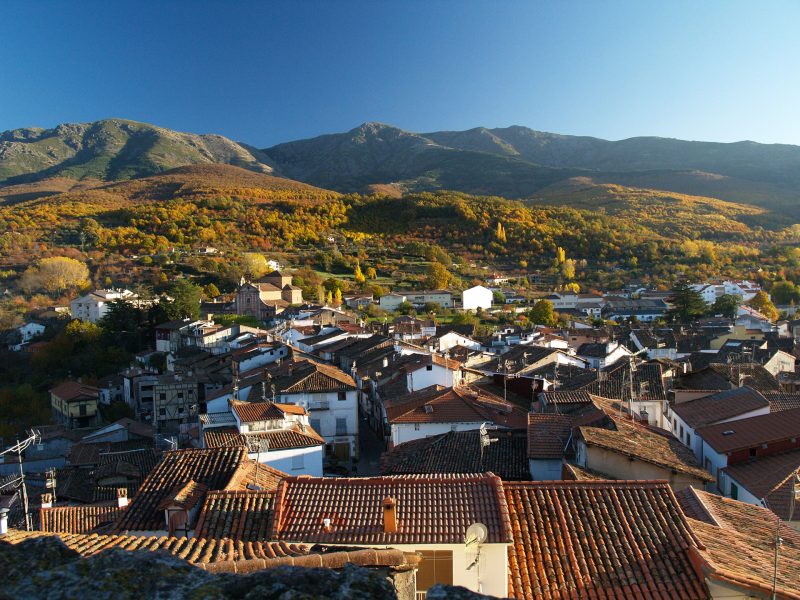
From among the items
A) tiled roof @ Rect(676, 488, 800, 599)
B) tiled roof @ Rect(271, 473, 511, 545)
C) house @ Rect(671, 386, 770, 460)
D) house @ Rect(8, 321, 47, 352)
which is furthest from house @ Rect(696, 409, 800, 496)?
house @ Rect(8, 321, 47, 352)

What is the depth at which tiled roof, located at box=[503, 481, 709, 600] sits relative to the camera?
20.5 feet

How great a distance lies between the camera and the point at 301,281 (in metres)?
68.8

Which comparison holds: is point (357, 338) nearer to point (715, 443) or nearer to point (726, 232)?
point (715, 443)

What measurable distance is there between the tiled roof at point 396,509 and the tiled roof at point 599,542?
46 centimetres

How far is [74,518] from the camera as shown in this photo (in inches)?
555

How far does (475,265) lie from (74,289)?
53652mm

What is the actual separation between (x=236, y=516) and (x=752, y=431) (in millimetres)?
11479

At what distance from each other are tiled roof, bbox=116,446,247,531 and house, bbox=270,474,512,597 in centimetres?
302

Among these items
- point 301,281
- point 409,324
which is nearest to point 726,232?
point 301,281

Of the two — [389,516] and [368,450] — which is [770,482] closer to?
[389,516]

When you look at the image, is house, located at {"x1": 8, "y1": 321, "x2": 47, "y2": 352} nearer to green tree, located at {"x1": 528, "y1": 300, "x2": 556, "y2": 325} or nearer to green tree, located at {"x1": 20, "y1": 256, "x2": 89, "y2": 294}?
green tree, located at {"x1": 20, "y1": 256, "x2": 89, "y2": 294}

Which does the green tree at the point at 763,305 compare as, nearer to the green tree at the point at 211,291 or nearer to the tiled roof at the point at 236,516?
the green tree at the point at 211,291

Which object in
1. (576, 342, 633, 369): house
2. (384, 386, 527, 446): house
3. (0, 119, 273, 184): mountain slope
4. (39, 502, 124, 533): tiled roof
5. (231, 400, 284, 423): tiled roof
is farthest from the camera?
(0, 119, 273, 184): mountain slope

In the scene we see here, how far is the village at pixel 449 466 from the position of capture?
6.36 m
